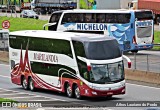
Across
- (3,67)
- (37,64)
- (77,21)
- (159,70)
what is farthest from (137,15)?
(37,64)

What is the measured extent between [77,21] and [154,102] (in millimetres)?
27196

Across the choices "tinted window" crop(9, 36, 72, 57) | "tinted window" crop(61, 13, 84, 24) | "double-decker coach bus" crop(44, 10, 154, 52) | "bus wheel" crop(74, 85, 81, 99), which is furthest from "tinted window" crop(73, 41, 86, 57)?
"tinted window" crop(61, 13, 84, 24)

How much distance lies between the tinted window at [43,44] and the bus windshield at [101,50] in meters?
1.29

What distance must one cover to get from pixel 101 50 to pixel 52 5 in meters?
77.4

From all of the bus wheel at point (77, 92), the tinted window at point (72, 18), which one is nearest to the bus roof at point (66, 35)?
the bus wheel at point (77, 92)

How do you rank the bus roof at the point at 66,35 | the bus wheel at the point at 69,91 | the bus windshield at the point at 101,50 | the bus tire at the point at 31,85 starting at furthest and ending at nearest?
the bus tire at the point at 31,85 → the bus wheel at the point at 69,91 → the bus roof at the point at 66,35 → the bus windshield at the point at 101,50

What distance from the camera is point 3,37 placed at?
52.2m

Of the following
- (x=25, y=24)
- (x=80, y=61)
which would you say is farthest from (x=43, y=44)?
(x=25, y=24)

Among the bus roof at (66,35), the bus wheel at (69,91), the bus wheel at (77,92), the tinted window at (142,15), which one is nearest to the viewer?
the bus wheel at (77,92)

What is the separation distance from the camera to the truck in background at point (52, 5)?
10344 cm

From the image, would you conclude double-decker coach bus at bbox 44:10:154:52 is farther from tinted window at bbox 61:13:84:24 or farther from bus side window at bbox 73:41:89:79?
bus side window at bbox 73:41:89:79

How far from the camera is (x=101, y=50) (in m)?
26.9

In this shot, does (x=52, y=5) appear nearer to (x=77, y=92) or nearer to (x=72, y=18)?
(x=72, y=18)

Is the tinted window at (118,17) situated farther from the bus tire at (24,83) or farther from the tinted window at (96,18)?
the bus tire at (24,83)
